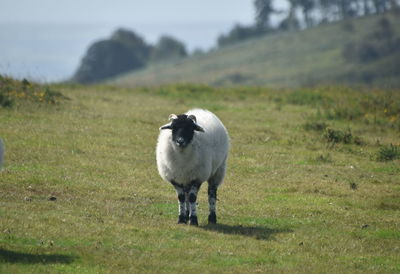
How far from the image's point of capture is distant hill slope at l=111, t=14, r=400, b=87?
117 m

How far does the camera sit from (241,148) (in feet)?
90.7

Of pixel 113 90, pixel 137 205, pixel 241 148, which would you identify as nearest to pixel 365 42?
pixel 113 90

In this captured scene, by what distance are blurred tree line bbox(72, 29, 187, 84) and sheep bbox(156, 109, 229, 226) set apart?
144m

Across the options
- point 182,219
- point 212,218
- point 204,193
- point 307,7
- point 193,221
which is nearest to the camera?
point 193,221

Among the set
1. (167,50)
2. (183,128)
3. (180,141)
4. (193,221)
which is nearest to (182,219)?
(193,221)

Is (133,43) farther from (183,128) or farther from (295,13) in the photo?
(183,128)

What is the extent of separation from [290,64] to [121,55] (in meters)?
54.9

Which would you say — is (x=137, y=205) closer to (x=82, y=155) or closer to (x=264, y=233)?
(x=264, y=233)

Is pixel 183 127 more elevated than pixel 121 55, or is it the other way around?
pixel 121 55

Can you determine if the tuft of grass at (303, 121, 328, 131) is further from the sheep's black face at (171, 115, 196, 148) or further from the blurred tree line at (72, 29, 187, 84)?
the blurred tree line at (72, 29, 187, 84)

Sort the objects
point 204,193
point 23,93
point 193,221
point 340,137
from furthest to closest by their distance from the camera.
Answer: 1. point 23,93
2. point 340,137
3. point 204,193
4. point 193,221

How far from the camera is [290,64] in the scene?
128375 mm

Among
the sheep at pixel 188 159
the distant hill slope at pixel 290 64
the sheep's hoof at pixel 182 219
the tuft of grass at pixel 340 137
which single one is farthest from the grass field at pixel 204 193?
the distant hill slope at pixel 290 64

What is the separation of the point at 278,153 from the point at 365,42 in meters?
106
